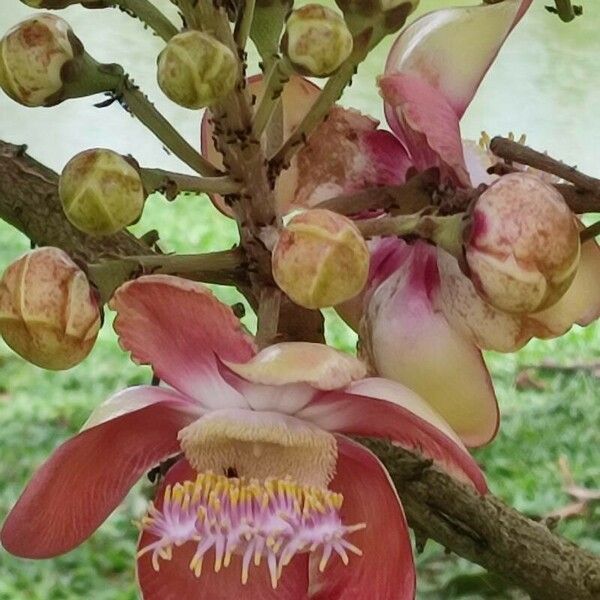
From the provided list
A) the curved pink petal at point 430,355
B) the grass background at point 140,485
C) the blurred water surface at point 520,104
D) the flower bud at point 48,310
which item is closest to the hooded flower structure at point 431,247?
the curved pink petal at point 430,355

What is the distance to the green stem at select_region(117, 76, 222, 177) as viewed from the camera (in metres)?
0.33

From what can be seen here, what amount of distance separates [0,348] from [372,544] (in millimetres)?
2006

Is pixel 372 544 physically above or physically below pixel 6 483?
above

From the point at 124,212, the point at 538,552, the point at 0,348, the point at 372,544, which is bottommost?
the point at 0,348

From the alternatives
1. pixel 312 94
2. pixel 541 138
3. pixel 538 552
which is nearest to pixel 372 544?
pixel 312 94

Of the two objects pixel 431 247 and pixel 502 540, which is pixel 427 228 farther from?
pixel 502 540

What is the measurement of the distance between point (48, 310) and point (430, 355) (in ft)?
0.41

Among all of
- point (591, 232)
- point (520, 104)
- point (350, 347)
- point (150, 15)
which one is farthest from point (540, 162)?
point (520, 104)

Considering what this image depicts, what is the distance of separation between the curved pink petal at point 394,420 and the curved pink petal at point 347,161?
0.29 feet

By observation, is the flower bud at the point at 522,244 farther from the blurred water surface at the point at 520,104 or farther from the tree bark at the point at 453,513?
the blurred water surface at the point at 520,104

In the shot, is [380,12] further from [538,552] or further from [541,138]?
[541,138]

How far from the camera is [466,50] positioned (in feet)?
1.24

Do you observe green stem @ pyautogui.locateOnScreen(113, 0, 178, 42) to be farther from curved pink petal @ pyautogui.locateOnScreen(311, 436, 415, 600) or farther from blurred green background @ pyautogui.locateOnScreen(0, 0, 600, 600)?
blurred green background @ pyautogui.locateOnScreen(0, 0, 600, 600)

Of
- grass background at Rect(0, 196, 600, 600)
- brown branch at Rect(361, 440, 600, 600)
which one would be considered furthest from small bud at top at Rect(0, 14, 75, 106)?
grass background at Rect(0, 196, 600, 600)
